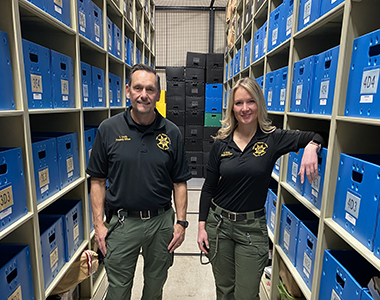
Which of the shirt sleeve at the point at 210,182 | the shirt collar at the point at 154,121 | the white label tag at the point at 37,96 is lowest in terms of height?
the shirt sleeve at the point at 210,182

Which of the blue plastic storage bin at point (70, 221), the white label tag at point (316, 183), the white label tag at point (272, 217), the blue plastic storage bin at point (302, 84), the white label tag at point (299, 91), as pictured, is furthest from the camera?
the white label tag at point (272, 217)

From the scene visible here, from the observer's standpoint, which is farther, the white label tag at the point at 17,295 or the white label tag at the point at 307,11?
the white label tag at the point at 307,11

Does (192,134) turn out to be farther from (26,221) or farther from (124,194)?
(26,221)

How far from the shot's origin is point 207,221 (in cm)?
150

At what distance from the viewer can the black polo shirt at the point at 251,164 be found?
1.35 m

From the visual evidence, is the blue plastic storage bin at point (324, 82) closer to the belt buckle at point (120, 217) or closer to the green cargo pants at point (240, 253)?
the green cargo pants at point (240, 253)

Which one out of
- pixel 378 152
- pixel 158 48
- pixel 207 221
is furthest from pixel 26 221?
pixel 158 48

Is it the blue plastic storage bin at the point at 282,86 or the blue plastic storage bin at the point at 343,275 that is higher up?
the blue plastic storage bin at the point at 282,86

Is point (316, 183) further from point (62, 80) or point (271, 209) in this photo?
point (62, 80)

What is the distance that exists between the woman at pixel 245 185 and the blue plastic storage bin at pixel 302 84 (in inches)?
7.7

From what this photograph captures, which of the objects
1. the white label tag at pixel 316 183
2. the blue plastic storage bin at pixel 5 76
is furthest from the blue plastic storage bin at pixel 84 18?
the white label tag at pixel 316 183

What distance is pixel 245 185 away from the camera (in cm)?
137

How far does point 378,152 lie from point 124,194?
1.27m

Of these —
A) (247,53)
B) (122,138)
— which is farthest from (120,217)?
(247,53)
